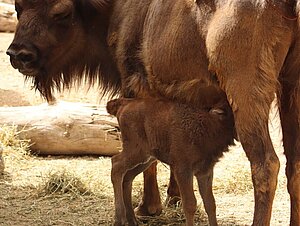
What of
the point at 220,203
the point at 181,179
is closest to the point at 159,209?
the point at 220,203

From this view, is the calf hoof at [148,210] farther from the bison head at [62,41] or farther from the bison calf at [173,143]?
the bison head at [62,41]

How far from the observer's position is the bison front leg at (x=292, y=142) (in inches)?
187

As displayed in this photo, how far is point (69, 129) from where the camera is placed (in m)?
7.66

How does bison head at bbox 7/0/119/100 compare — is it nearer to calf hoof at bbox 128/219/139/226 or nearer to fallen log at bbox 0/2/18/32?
calf hoof at bbox 128/219/139/226

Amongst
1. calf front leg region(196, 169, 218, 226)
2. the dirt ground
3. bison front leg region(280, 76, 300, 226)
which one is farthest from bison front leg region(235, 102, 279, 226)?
the dirt ground

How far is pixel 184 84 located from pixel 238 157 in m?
3.20

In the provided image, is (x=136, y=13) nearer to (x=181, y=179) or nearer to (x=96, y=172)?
(x=181, y=179)

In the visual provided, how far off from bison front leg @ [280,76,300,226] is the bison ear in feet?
5.44

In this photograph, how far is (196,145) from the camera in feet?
15.5

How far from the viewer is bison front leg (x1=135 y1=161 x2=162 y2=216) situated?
572 centimetres

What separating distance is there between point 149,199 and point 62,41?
144 centimetres

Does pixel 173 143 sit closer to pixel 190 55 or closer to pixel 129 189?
pixel 190 55

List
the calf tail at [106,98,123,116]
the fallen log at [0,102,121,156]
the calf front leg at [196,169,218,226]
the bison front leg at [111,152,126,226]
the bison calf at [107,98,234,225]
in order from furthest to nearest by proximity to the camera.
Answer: the fallen log at [0,102,121,156] → the calf tail at [106,98,123,116] → the bison front leg at [111,152,126,226] → the calf front leg at [196,169,218,226] → the bison calf at [107,98,234,225]

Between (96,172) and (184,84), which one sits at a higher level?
(184,84)
